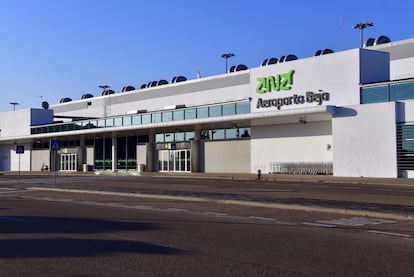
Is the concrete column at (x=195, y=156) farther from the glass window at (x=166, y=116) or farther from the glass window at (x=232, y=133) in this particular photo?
the glass window at (x=232, y=133)

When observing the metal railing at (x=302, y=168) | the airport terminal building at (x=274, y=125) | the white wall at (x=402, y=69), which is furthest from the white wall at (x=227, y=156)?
the white wall at (x=402, y=69)

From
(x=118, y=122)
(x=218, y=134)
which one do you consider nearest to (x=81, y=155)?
(x=118, y=122)

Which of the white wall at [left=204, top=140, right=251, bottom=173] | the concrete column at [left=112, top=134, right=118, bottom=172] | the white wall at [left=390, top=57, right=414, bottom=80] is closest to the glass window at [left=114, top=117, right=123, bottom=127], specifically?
the concrete column at [left=112, top=134, right=118, bottom=172]

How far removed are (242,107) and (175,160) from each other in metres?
11.1

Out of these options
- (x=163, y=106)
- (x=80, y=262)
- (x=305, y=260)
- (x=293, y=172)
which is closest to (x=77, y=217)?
(x=80, y=262)

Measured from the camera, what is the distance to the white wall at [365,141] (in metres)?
34.8

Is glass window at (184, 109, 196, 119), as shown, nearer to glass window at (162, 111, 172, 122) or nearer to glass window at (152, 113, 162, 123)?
glass window at (162, 111, 172, 122)

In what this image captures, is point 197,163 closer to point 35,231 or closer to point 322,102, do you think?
point 322,102

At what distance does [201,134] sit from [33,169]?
3220 centimetres

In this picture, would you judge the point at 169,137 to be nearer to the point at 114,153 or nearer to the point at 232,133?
the point at 114,153

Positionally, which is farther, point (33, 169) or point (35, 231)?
point (33, 169)

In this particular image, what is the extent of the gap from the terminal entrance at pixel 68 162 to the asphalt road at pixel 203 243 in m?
51.6

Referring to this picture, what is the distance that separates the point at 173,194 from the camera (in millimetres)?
22703

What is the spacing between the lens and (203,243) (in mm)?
10297
